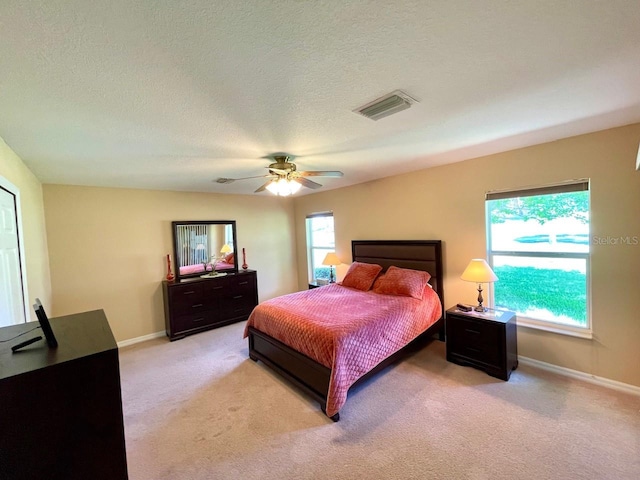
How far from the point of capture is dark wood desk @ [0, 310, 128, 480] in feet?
2.75

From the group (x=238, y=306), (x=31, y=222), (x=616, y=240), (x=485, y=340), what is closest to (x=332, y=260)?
(x=238, y=306)

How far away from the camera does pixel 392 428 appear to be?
6.83 ft

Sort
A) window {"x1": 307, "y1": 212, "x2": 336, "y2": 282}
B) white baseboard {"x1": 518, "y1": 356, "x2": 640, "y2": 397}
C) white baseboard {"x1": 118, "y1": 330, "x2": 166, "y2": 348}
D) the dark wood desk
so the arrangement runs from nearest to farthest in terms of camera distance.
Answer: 1. the dark wood desk
2. white baseboard {"x1": 518, "y1": 356, "x2": 640, "y2": 397}
3. white baseboard {"x1": 118, "y1": 330, "x2": 166, "y2": 348}
4. window {"x1": 307, "y1": 212, "x2": 336, "y2": 282}

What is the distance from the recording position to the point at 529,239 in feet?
9.54

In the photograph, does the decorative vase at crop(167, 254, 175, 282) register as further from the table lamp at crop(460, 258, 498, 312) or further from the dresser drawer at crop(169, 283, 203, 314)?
the table lamp at crop(460, 258, 498, 312)

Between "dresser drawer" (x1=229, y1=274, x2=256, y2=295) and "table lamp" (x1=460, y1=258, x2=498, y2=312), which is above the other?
"table lamp" (x1=460, y1=258, x2=498, y2=312)

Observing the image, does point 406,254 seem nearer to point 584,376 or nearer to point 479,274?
point 479,274

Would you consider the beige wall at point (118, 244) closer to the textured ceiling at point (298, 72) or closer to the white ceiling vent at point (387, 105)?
the textured ceiling at point (298, 72)

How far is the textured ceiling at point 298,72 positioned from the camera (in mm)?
988

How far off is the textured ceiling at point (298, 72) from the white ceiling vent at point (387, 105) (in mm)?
70

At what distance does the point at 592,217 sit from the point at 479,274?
1074 mm

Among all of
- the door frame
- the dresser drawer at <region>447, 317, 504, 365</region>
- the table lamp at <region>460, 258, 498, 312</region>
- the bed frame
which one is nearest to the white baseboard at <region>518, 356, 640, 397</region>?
the dresser drawer at <region>447, 317, 504, 365</region>

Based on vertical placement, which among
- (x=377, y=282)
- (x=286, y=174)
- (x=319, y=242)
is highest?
(x=286, y=174)

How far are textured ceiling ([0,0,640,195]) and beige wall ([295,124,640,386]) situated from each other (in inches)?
11.8
